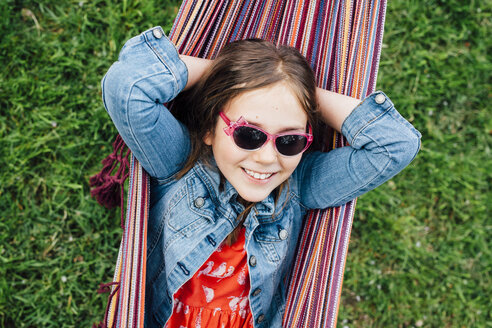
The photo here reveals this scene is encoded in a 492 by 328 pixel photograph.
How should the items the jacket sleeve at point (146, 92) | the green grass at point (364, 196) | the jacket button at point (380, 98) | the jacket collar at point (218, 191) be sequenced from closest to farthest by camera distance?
the jacket sleeve at point (146, 92)
the jacket button at point (380, 98)
the jacket collar at point (218, 191)
the green grass at point (364, 196)

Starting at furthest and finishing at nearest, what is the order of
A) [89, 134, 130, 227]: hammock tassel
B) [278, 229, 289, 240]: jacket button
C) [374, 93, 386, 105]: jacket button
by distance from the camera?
[89, 134, 130, 227]: hammock tassel < [278, 229, 289, 240]: jacket button < [374, 93, 386, 105]: jacket button

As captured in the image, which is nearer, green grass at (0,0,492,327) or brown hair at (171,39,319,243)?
brown hair at (171,39,319,243)

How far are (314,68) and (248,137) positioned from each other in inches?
24.1

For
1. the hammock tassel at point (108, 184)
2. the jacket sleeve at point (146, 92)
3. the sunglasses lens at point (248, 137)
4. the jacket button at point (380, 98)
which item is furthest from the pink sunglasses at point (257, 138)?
the hammock tassel at point (108, 184)

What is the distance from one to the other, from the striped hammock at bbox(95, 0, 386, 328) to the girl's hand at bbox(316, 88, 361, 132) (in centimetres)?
4

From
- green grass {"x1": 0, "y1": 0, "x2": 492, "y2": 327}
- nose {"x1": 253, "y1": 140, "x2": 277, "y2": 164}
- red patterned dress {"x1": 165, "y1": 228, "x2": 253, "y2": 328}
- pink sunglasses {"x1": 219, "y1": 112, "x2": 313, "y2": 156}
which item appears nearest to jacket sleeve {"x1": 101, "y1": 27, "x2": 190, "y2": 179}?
pink sunglasses {"x1": 219, "y1": 112, "x2": 313, "y2": 156}

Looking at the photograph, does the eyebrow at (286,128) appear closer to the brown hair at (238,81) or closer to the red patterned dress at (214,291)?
the brown hair at (238,81)

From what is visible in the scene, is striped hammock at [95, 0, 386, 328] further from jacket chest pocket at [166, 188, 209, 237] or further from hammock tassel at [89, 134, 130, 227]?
hammock tassel at [89, 134, 130, 227]

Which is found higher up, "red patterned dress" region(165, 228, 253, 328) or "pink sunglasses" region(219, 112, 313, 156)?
"pink sunglasses" region(219, 112, 313, 156)

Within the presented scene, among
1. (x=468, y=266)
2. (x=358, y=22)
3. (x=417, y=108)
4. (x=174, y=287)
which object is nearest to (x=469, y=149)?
(x=417, y=108)

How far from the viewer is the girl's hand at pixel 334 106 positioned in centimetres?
187

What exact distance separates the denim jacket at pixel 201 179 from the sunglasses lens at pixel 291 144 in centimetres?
28

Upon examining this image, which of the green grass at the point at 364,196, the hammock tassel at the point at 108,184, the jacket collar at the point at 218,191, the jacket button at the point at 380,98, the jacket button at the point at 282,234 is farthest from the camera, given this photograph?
the green grass at the point at 364,196

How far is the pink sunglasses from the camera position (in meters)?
1.61
